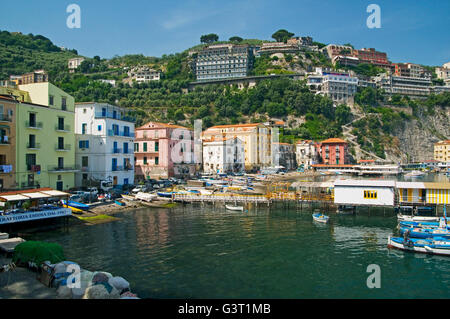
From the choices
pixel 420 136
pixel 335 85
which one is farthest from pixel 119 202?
pixel 420 136

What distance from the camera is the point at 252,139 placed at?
91125 millimetres

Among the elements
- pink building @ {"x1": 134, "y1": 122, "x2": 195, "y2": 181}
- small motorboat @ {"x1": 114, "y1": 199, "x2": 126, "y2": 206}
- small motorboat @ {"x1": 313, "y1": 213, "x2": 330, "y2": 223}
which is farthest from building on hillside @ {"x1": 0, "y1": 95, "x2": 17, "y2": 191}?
small motorboat @ {"x1": 313, "y1": 213, "x2": 330, "y2": 223}

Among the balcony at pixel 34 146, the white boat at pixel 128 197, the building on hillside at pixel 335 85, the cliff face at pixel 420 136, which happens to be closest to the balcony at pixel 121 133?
the white boat at pixel 128 197

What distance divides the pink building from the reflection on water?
90.8ft

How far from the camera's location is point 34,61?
167 metres

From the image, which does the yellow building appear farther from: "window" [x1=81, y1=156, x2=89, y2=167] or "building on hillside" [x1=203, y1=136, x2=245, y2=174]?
"window" [x1=81, y1=156, x2=89, y2=167]

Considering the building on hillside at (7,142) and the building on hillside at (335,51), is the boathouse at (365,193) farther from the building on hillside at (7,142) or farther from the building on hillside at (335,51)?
the building on hillside at (335,51)

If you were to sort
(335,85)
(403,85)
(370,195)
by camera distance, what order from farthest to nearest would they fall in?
1. (403,85)
2. (335,85)
3. (370,195)

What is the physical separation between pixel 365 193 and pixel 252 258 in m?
21.3

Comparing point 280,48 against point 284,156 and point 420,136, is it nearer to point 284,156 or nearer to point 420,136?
point 420,136

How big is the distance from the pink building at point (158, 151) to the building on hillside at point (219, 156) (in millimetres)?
15271

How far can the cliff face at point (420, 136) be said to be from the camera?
144875mm
